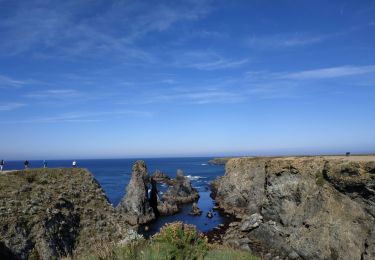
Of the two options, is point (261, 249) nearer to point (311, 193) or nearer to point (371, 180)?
point (311, 193)

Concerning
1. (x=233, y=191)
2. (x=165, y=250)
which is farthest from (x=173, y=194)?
(x=165, y=250)

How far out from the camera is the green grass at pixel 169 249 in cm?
986

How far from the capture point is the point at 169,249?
1202cm

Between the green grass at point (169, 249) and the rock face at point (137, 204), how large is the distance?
46934 millimetres

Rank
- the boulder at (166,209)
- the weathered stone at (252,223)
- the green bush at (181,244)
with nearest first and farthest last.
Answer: the green bush at (181,244), the weathered stone at (252,223), the boulder at (166,209)

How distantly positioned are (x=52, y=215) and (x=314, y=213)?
2449 cm

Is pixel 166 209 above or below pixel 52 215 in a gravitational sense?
below

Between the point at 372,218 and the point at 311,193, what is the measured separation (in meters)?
7.77

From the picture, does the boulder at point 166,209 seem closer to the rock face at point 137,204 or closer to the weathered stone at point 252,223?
the rock face at point 137,204

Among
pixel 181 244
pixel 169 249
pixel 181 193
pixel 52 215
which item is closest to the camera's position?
pixel 169 249

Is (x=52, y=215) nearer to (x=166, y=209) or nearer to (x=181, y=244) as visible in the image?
(x=181, y=244)

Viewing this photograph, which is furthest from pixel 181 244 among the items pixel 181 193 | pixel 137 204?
pixel 181 193

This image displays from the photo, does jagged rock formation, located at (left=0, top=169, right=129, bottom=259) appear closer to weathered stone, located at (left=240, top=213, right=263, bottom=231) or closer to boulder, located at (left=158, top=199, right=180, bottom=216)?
weathered stone, located at (left=240, top=213, right=263, bottom=231)

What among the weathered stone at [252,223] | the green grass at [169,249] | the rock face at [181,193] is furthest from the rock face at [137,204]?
the green grass at [169,249]
